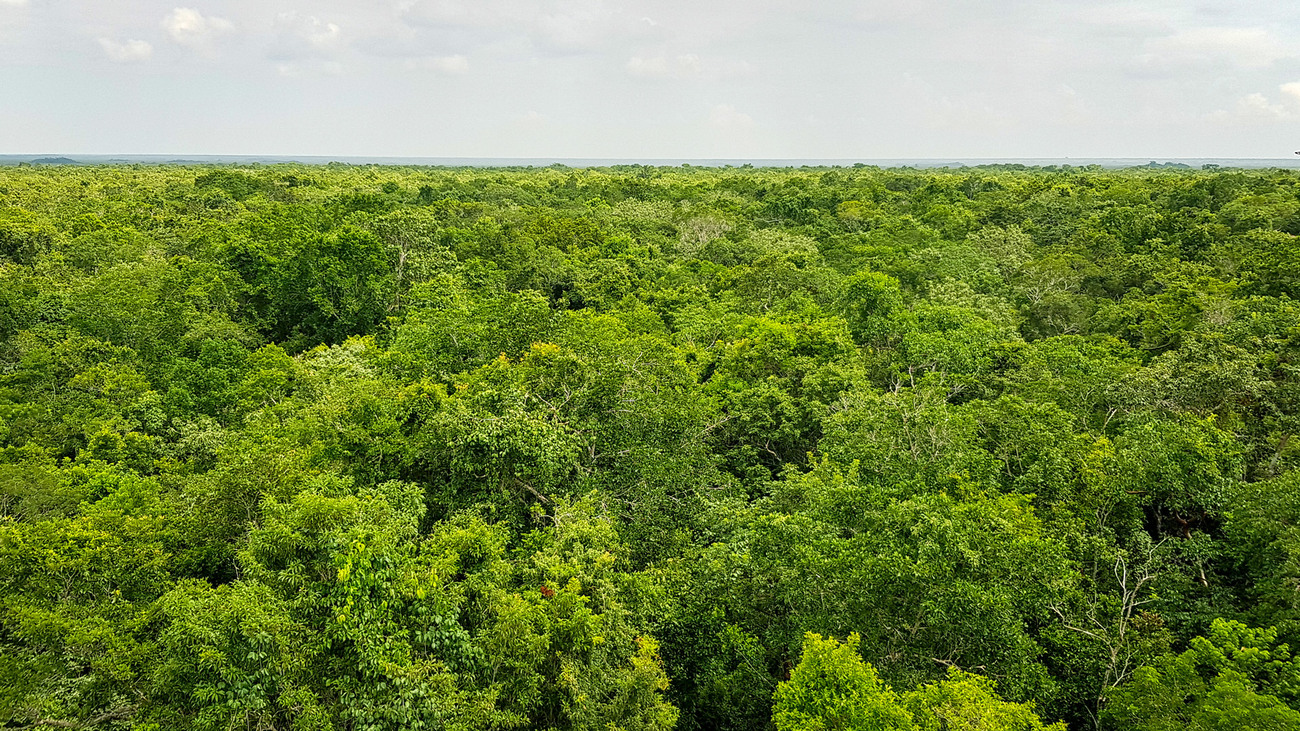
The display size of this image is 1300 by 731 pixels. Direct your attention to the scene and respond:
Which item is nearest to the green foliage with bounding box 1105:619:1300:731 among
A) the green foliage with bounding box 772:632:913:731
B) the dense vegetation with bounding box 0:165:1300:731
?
the dense vegetation with bounding box 0:165:1300:731

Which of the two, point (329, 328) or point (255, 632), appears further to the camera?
point (329, 328)

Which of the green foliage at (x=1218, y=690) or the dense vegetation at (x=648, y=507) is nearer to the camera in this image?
the green foliage at (x=1218, y=690)

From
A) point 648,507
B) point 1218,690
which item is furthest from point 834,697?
point 648,507

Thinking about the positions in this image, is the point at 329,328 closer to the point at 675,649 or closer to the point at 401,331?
the point at 401,331

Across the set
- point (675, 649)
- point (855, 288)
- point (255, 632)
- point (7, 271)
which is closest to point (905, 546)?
point (675, 649)

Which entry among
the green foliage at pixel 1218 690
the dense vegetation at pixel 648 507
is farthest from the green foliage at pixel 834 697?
the green foliage at pixel 1218 690

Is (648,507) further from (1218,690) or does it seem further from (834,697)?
(1218,690)

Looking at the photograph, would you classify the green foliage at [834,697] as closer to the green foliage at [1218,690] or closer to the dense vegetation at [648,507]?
the dense vegetation at [648,507]

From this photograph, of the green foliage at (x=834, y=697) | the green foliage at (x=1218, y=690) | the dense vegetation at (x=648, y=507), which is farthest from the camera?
the dense vegetation at (x=648, y=507)
